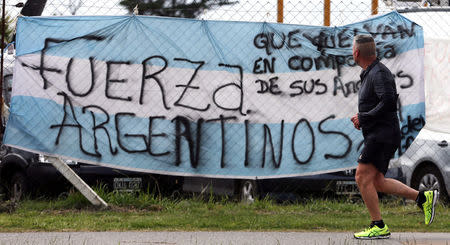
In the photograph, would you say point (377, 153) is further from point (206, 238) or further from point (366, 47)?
point (206, 238)

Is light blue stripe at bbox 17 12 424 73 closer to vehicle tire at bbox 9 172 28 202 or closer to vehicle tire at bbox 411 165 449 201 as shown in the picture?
vehicle tire at bbox 9 172 28 202

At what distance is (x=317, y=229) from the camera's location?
7.15 metres

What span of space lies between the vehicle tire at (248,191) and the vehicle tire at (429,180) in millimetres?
2298

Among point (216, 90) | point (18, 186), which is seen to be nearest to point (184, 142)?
point (216, 90)

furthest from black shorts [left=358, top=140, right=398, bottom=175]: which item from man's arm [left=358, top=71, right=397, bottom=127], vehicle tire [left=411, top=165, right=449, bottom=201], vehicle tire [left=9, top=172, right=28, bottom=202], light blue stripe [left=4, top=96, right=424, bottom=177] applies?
vehicle tire [left=9, top=172, right=28, bottom=202]

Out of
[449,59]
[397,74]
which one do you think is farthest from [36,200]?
[449,59]

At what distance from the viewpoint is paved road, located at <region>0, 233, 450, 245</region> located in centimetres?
621

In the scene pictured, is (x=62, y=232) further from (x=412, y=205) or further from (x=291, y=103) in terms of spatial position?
(x=412, y=205)

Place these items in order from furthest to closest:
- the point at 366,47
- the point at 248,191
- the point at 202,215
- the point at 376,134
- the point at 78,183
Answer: the point at 248,191, the point at 78,183, the point at 202,215, the point at 366,47, the point at 376,134

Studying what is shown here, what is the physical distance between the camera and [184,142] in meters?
8.28

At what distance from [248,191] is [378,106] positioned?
304cm

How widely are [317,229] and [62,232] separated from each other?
2.29 metres

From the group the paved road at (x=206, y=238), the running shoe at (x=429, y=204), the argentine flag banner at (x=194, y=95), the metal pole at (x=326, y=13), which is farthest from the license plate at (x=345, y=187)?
the running shoe at (x=429, y=204)

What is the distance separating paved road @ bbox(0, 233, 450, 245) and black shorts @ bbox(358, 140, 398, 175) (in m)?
0.64
